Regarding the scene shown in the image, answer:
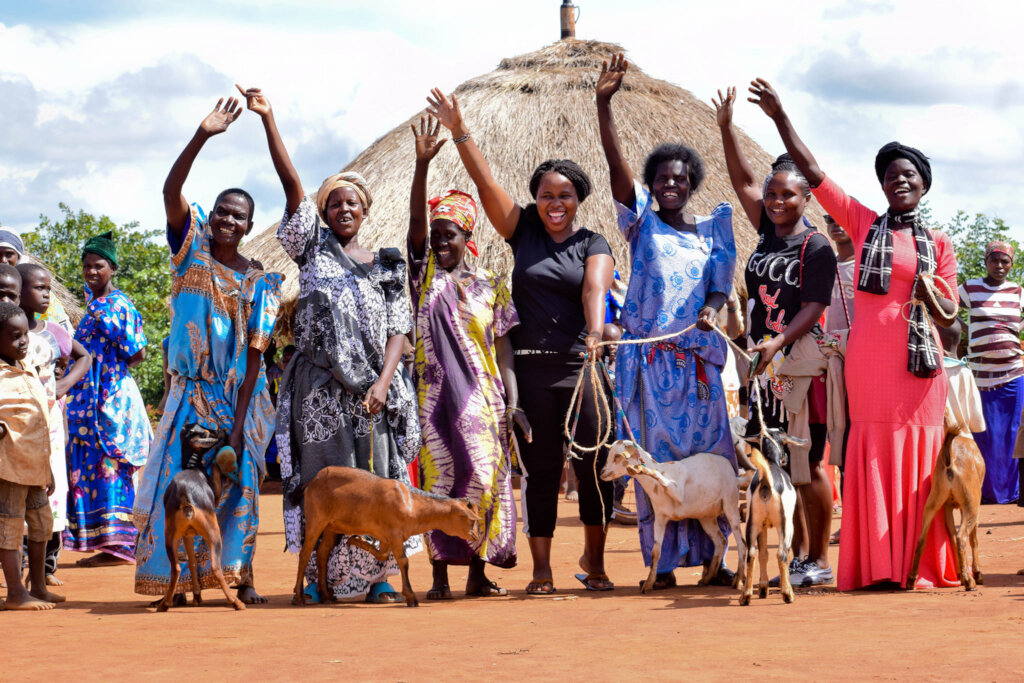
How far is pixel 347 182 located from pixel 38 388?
199 cm

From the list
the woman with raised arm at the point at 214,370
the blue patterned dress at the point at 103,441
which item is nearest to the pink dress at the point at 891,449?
the woman with raised arm at the point at 214,370

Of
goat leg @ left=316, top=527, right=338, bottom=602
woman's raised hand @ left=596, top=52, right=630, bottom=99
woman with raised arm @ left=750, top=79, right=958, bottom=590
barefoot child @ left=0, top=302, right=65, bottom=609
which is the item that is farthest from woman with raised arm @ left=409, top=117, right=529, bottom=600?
barefoot child @ left=0, top=302, right=65, bottom=609

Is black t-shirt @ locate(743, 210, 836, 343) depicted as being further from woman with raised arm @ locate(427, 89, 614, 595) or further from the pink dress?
woman with raised arm @ locate(427, 89, 614, 595)

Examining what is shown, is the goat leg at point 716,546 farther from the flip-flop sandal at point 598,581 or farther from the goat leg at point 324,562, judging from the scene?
the goat leg at point 324,562

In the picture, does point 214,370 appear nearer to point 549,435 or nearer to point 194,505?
point 194,505

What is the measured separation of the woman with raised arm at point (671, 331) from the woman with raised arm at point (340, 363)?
4.22 ft

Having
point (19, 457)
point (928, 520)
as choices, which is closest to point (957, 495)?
point (928, 520)

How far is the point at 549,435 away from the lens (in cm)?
657

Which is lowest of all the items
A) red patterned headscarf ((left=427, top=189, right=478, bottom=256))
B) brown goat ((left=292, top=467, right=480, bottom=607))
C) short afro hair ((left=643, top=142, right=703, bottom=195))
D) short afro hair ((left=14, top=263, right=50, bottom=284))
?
brown goat ((left=292, top=467, right=480, bottom=607))

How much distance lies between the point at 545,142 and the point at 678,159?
8995 millimetres

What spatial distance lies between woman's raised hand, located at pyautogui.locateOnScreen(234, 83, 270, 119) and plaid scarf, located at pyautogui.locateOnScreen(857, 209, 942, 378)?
322cm

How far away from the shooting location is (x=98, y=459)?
8859mm

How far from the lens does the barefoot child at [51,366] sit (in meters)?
7.11

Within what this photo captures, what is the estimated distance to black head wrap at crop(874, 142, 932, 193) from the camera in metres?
6.37
